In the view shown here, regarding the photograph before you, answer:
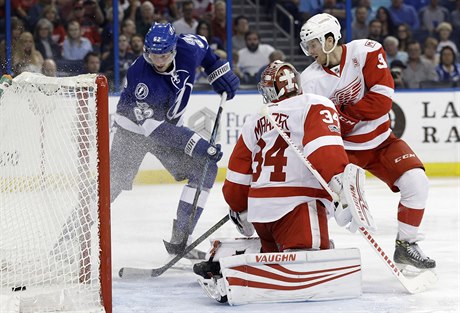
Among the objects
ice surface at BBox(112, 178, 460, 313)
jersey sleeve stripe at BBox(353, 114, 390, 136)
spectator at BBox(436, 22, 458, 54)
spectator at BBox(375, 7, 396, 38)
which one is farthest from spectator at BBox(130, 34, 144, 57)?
jersey sleeve stripe at BBox(353, 114, 390, 136)

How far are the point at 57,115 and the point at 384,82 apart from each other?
4.73ft

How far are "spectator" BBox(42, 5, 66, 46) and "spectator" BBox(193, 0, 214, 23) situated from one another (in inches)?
42.1

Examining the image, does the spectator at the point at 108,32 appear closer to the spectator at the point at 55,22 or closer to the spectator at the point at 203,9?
the spectator at the point at 55,22

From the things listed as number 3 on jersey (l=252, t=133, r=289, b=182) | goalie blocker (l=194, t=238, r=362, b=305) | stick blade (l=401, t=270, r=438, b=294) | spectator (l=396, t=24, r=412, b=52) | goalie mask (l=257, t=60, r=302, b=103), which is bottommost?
stick blade (l=401, t=270, r=438, b=294)

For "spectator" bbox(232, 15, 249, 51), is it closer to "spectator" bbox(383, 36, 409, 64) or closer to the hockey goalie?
"spectator" bbox(383, 36, 409, 64)

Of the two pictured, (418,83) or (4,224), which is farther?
(418,83)

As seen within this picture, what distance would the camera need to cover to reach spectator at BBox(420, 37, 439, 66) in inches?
342

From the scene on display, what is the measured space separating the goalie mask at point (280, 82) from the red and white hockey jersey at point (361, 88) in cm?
51

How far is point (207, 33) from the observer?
8.43m

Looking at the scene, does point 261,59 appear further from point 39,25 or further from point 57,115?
point 57,115

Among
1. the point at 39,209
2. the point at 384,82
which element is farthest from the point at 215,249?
the point at 384,82

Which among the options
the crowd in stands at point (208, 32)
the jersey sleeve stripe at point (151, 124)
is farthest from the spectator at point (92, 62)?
the jersey sleeve stripe at point (151, 124)

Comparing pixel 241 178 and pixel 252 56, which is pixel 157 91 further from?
pixel 252 56

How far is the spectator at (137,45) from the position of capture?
8172 mm
